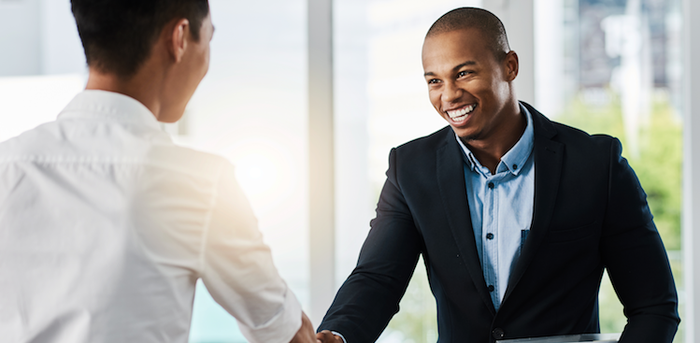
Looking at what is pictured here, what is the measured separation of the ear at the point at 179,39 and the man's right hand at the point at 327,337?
78cm

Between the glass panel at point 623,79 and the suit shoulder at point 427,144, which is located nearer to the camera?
the suit shoulder at point 427,144

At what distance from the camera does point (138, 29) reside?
82 centimetres

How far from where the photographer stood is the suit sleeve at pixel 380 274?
1.43 metres

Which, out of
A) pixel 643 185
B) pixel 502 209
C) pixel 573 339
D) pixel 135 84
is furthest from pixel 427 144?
pixel 643 185

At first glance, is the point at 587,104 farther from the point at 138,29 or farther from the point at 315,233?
the point at 138,29

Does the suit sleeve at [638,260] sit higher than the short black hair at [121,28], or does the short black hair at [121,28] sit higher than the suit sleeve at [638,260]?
the short black hair at [121,28]

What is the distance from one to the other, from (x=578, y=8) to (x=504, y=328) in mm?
2064

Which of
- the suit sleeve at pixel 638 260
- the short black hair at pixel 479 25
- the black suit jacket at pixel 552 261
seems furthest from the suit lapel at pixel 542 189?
the short black hair at pixel 479 25

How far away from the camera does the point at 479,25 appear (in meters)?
1.48

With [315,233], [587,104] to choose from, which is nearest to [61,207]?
[315,233]

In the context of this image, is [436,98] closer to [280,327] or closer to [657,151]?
[280,327]

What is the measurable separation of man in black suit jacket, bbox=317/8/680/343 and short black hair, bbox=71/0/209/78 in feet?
2.69

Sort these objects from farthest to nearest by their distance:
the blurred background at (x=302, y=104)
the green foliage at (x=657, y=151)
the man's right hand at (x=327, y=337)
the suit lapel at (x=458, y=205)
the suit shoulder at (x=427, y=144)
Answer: the green foliage at (x=657, y=151), the blurred background at (x=302, y=104), the suit shoulder at (x=427, y=144), the suit lapel at (x=458, y=205), the man's right hand at (x=327, y=337)

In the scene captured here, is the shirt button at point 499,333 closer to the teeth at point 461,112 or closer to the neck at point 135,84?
the teeth at point 461,112
